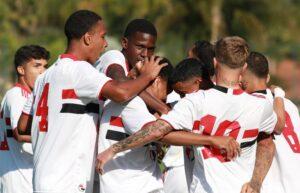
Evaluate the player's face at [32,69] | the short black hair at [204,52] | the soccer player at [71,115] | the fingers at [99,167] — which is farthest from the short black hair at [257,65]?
the player's face at [32,69]

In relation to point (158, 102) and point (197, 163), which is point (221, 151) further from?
point (158, 102)

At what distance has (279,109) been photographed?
900cm

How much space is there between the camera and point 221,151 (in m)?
7.90

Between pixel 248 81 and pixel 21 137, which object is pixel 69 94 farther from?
pixel 248 81

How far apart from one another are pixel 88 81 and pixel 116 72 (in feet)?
1.48

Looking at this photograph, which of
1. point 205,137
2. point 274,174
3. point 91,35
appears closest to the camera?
point 205,137

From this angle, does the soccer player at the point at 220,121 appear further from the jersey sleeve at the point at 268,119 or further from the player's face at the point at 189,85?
the player's face at the point at 189,85

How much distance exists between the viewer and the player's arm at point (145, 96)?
27.6 ft

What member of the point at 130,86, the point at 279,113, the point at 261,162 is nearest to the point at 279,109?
the point at 279,113

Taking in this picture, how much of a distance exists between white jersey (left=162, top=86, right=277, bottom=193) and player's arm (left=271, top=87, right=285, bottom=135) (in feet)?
2.48

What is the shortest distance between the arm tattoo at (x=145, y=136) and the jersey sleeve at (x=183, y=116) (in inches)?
2.4

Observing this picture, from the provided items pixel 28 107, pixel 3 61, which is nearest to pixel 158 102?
pixel 28 107

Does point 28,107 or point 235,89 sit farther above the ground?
point 235,89

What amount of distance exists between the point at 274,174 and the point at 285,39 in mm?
53506
